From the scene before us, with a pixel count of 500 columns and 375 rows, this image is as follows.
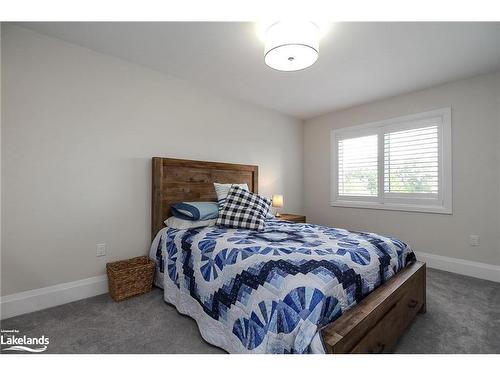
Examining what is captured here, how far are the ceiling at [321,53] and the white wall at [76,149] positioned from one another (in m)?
0.20

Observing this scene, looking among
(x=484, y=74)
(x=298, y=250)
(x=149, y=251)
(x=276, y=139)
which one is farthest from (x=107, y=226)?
(x=484, y=74)

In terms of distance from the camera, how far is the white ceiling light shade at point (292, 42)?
170cm

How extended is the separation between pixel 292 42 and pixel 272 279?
162 centimetres

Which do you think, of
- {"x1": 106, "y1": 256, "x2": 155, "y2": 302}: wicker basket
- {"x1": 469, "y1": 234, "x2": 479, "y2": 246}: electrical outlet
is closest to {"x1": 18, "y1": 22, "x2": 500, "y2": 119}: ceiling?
{"x1": 469, "y1": 234, "x2": 479, "y2": 246}: electrical outlet

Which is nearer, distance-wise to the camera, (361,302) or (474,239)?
(361,302)

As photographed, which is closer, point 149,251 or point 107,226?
point 107,226

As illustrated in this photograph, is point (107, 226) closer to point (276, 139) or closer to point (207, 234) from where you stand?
point (207, 234)

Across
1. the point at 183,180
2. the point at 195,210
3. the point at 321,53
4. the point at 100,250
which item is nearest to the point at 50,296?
the point at 100,250

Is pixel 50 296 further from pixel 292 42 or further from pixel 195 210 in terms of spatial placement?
pixel 292 42

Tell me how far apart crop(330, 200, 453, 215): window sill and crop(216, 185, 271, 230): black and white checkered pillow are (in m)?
1.82

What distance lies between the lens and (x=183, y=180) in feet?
8.95

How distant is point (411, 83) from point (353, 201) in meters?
1.79

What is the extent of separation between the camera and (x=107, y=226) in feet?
7.57

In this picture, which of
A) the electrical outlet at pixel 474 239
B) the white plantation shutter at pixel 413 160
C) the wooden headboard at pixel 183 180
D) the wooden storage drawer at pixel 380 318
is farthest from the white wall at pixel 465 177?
the wooden headboard at pixel 183 180
